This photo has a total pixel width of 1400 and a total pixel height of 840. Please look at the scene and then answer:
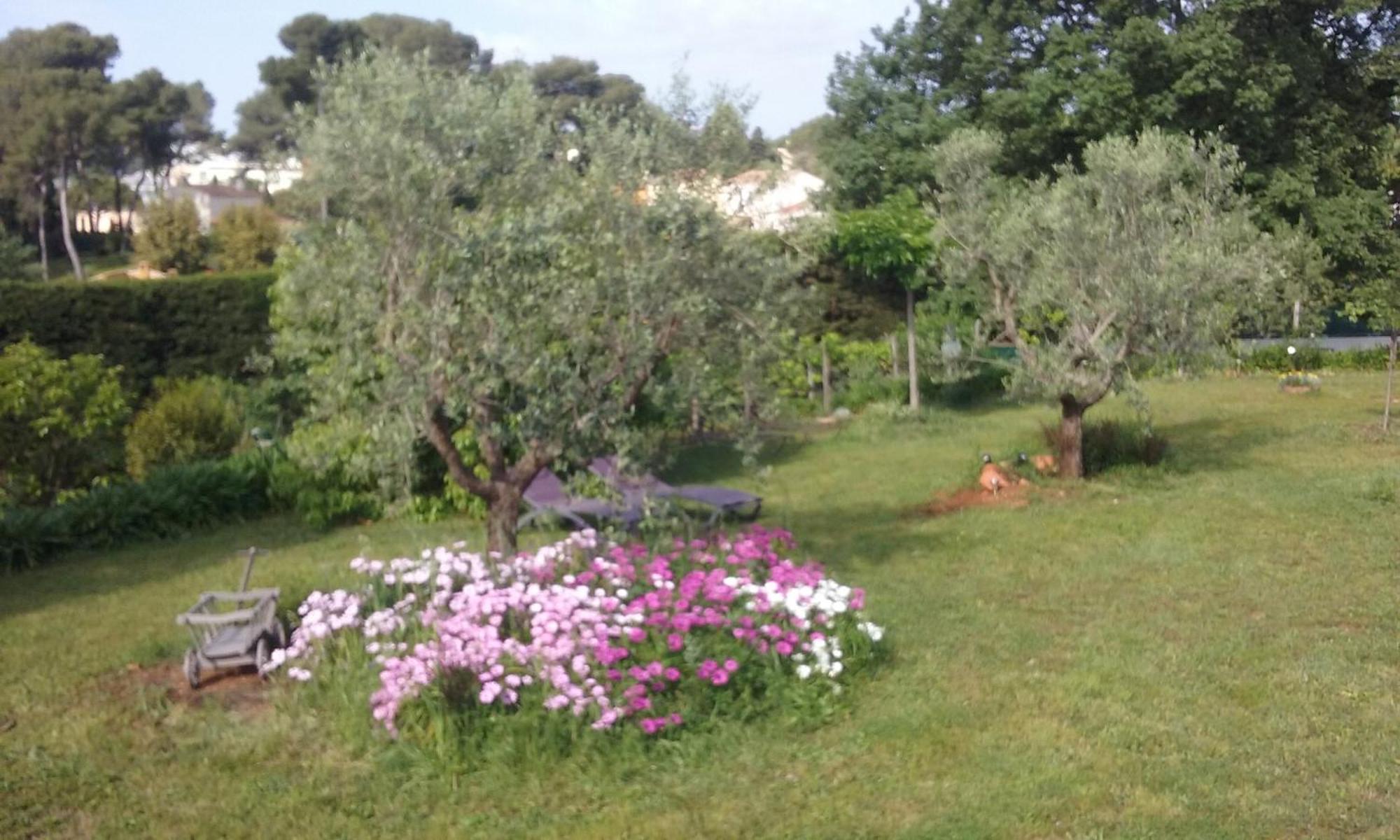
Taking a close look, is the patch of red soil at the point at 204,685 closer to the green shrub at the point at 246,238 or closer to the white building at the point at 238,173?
the white building at the point at 238,173

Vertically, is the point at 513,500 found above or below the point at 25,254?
below

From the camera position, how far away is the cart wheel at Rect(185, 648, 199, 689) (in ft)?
19.6

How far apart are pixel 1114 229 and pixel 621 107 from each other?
553 cm

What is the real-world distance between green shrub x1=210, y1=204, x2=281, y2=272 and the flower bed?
2267 centimetres

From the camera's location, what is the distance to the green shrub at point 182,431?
475 inches

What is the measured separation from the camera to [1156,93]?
67.1ft

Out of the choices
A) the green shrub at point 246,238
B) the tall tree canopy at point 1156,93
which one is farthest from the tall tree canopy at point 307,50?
the tall tree canopy at point 1156,93

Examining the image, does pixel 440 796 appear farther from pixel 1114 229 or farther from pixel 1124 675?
pixel 1114 229

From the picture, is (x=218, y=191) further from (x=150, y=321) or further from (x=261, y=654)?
(x=261, y=654)

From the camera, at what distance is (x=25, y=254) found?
27.5 meters

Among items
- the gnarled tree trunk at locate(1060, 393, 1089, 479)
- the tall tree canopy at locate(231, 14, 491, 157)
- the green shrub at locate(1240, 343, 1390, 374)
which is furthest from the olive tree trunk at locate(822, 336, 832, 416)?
the tall tree canopy at locate(231, 14, 491, 157)

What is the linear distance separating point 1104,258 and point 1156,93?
38.4ft

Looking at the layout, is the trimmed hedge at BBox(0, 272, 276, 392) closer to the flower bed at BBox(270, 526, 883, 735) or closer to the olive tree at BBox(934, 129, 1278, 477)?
the olive tree at BBox(934, 129, 1278, 477)

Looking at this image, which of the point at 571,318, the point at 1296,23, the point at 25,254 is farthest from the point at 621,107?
the point at 25,254
